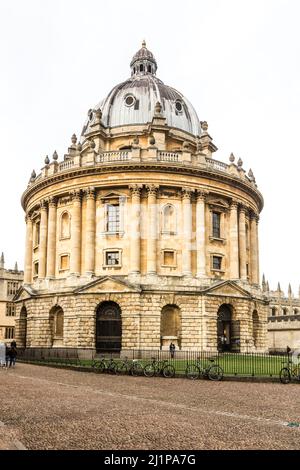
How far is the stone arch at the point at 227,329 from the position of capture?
43.4m

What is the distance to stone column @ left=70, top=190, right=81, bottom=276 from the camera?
143ft

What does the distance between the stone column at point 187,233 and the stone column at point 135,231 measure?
384 centimetres

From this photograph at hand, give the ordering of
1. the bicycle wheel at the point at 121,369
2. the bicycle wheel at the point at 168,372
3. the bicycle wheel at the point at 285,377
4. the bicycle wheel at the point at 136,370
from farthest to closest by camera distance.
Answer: the bicycle wheel at the point at 121,369, the bicycle wheel at the point at 136,370, the bicycle wheel at the point at 168,372, the bicycle wheel at the point at 285,377

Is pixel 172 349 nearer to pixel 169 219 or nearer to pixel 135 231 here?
pixel 135 231

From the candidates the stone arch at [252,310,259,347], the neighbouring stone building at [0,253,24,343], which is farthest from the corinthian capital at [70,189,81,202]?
the neighbouring stone building at [0,253,24,343]

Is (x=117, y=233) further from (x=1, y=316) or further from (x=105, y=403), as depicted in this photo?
(x=1, y=316)

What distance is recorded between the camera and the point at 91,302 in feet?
135

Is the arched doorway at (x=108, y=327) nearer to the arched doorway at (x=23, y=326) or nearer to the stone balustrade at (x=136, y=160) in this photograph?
the arched doorway at (x=23, y=326)

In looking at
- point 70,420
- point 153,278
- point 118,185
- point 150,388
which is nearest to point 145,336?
point 153,278

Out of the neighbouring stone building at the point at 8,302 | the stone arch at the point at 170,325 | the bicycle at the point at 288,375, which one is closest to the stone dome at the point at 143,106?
the stone arch at the point at 170,325

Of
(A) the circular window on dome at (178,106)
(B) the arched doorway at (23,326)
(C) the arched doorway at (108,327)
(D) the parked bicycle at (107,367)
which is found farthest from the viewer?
(A) the circular window on dome at (178,106)

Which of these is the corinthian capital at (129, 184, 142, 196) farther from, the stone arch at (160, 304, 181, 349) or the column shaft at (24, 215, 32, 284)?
the column shaft at (24, 215, 32, 284)

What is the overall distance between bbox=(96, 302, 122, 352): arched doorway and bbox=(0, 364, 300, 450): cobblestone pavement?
62.8 ft

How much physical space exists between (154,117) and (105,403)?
37794 mm
